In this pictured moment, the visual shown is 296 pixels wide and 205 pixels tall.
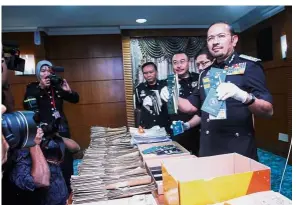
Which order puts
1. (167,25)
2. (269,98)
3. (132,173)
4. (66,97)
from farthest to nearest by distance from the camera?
(167,25) < (66,97) < (269,98) < (132,173)

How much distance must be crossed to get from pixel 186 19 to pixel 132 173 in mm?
3188

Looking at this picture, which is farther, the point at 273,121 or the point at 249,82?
the point at 273,121

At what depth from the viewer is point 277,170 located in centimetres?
317

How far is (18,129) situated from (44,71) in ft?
5.75

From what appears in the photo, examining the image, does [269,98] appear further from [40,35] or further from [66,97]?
[40,35]

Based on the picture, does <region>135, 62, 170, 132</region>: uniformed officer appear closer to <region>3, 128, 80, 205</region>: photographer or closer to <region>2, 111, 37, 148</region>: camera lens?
<region>3, 128, 80, 205</region>: photographer

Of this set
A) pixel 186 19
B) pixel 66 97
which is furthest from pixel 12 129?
pixel 186 19

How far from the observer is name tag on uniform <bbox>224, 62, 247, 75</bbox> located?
1.28 m

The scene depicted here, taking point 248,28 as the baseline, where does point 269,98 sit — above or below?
Result: below

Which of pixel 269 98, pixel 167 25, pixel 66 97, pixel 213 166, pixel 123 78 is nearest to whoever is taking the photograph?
pixel 213 166

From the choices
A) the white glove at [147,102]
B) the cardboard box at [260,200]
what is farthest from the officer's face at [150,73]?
the cardboard box at [260,200]

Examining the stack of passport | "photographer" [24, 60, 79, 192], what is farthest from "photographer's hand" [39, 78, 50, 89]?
the stack of passport

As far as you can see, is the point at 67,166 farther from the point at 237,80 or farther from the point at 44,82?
the point at 237,80

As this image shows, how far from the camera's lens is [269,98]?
1205 millimetres
